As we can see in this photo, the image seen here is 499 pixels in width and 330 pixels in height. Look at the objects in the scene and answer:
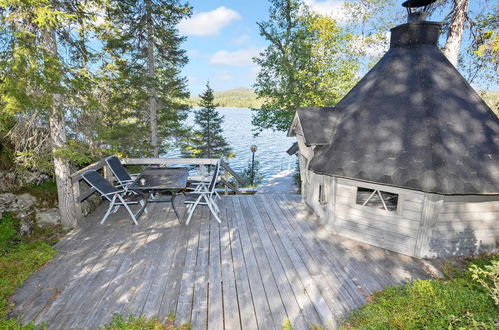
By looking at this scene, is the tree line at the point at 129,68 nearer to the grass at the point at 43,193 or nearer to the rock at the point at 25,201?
the grass at the point at 43,193

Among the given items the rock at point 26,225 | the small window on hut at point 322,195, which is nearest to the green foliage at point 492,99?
the small window on hut at point 322,195

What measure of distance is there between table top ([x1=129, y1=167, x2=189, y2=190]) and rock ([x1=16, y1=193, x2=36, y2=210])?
2.75 metres

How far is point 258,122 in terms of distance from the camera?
62.2ft

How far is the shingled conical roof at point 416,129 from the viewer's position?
470 centimetres

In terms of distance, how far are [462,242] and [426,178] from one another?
1718 mm

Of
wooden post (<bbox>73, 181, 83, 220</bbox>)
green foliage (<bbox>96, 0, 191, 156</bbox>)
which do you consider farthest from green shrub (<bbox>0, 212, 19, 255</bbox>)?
green foliage (<bbox>96, 0, 191, 156</bbox>)

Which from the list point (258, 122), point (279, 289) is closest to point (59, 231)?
point (279, 289)

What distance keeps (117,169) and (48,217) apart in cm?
202

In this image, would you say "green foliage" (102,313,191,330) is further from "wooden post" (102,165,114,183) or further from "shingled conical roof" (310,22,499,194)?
"wooden post" (102,165,114,183)

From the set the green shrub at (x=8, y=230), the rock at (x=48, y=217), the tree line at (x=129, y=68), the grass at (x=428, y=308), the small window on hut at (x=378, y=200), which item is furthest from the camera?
the rock at (x=48, y=217)

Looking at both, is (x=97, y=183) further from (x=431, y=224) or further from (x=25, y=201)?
(x=431, y=224)

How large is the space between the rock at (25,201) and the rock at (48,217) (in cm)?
33

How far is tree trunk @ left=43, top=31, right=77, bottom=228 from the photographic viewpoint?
17.9 feet

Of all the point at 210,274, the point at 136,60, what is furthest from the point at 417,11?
the point at 136,60
